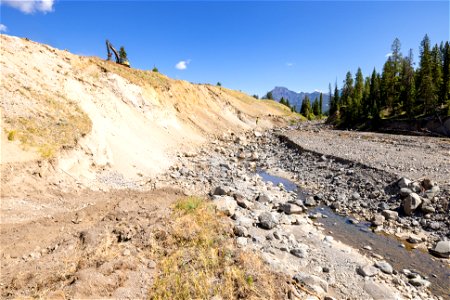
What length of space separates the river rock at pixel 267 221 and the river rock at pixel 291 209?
7.55 ft

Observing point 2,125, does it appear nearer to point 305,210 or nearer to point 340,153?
point 305,210

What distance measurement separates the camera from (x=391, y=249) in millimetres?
11766

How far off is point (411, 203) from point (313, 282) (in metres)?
9.81

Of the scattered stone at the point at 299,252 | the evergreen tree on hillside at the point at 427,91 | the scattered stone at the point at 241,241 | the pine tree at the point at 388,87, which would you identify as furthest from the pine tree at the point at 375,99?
the scattered stone at the point at 241,241

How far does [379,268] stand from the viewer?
32.7 ft

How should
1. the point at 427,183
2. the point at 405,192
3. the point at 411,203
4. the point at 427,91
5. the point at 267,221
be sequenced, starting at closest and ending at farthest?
the point at 267,221 < the point at 411,203 < the point at 405,192 < the point at 427,183 < the point at 427,91

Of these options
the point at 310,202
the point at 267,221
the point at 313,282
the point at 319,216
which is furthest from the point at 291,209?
the point at 313,282

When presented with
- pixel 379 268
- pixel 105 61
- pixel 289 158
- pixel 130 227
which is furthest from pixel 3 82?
pixel 289 158

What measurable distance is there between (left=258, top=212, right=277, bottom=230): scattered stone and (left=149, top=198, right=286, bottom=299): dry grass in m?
2.12

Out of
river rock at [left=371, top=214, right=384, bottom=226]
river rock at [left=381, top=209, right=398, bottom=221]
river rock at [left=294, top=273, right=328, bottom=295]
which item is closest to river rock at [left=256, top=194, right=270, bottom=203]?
river rock at [left=371, top=214, right=384, bottom=226]

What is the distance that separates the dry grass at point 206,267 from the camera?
7.23m

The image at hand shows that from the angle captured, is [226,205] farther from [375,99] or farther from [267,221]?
[375,99]

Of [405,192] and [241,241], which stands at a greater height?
[405,192]

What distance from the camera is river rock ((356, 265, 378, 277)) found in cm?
926
